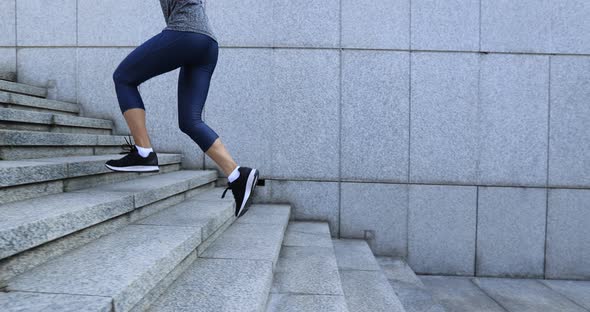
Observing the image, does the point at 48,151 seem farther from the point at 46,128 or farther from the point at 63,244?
the point at 63,244

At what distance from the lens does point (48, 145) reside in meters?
2.73

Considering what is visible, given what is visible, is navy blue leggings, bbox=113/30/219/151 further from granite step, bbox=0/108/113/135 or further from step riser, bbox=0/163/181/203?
granite step, bbox=0/108/113/135

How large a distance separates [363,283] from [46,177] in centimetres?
245

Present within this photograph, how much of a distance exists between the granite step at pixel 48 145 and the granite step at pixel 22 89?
3.96ft

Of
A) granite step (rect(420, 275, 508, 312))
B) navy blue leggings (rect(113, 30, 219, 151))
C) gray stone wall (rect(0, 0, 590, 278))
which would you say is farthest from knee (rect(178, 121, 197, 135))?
granite step (rect(420, 275, 508, 312))

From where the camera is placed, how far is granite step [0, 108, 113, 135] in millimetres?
2703

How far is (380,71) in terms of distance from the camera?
4145mm

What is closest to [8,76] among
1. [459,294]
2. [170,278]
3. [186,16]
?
[186,16]

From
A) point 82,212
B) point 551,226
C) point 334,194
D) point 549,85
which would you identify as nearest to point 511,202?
point 551,226

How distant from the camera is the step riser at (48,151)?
235 cm

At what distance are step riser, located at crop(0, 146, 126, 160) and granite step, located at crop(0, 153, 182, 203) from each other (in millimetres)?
150

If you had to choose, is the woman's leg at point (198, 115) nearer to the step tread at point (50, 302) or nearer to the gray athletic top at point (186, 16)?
the gray athletic top at point (186, 16)

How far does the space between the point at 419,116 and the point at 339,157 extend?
3.71 feet

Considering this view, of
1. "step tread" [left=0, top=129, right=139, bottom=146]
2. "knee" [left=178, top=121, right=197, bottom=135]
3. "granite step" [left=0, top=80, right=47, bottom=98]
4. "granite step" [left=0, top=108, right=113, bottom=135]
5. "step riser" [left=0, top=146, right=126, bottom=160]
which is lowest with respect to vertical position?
"step riser" [left=0, top=146, right=126, bottom=160]
